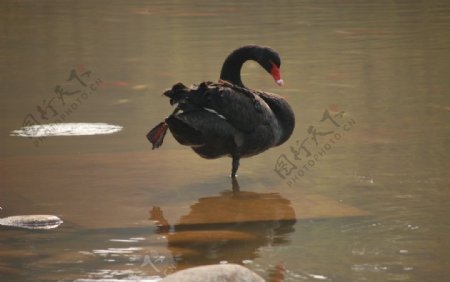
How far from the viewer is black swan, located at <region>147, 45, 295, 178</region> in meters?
6.82

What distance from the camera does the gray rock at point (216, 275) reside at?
4371mm

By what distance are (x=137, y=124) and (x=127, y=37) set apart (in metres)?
6.48

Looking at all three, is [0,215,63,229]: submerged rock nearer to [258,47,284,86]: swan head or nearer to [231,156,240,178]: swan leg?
[231,156,240,178]: swan leg

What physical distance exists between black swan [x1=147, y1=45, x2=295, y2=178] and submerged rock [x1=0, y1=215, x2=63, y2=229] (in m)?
1.01

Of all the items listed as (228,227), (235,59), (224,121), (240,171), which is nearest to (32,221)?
(228,227)

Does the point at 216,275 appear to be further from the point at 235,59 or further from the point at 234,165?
the point at 235,59

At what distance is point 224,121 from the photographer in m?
7.01

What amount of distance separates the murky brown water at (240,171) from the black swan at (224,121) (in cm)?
24

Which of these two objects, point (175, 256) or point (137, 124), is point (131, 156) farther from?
point (175, 256)

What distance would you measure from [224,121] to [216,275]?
2.71 metres

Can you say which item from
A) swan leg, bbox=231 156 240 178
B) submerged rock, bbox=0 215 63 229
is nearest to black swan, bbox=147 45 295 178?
swan leg, bbox=231 156 240 178

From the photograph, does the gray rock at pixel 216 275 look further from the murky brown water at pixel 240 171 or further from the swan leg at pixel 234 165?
the swan leg at pixel 234 165

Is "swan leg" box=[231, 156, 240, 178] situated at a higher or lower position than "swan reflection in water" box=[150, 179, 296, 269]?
higher

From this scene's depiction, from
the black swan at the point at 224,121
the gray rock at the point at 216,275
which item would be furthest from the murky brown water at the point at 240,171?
the gray rock at the point at 216,275
